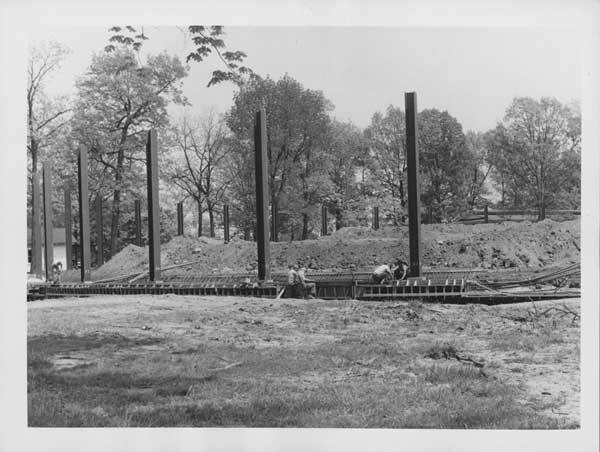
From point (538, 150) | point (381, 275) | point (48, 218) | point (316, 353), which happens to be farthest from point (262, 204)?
point (538, 150)

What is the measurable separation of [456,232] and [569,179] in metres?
9.24

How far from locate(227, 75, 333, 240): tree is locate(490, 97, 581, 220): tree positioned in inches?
215

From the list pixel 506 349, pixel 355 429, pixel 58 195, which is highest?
pixel 58 195

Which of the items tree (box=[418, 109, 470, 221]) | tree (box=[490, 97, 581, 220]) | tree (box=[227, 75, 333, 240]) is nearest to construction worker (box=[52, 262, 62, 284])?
tree (box=[227, 75, 333, 240])

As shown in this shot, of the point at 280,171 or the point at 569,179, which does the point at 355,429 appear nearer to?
the point at 569,179

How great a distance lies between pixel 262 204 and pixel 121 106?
16.7 feet

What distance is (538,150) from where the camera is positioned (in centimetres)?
1764

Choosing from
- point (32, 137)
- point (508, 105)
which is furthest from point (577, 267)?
point (32, 137)

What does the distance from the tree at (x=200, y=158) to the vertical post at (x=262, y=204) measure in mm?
1764

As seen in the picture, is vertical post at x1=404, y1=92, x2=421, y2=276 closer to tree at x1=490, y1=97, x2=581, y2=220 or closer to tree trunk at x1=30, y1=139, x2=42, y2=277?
tree at x1=490, y1=97, x2=581, y2=220

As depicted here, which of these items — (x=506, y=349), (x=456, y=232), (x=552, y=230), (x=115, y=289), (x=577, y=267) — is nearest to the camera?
(x=506, y=349)

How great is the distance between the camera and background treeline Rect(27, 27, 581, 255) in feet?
40.1

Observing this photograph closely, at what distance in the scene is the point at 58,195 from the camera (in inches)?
704

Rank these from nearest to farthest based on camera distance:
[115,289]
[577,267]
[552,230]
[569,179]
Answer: [577,267]
[115,289]
[569,179]
[552,230]
